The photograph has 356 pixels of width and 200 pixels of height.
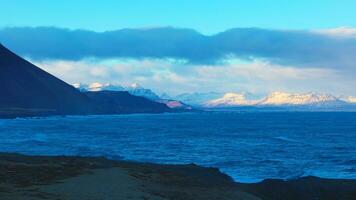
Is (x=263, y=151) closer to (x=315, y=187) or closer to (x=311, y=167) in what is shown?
(x=311, y=167)

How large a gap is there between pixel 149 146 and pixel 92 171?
4192cm

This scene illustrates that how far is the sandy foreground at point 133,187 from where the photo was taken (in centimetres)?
2331

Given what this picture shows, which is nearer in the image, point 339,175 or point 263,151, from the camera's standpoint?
point 339,175

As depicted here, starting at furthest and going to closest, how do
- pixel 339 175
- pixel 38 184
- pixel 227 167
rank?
1. pixel 227 167
2. pixel 339 175
3. pixel 38 184

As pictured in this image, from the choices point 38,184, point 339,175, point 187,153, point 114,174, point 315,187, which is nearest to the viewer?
point 38,184

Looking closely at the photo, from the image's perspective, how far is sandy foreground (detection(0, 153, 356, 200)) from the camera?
23.3 meters

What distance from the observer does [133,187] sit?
26.4 m

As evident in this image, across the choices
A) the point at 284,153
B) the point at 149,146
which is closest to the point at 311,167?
the point at 284,153

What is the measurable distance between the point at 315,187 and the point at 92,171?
1394 cm

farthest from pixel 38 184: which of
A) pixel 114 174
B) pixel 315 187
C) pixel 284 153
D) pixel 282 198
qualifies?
pixel 284 153

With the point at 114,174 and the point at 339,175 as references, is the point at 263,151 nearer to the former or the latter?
the point at 339,175

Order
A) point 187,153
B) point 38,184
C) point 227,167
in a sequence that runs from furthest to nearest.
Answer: point 187,153 → point 227,167 → point 38,184

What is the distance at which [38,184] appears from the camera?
81.4ft

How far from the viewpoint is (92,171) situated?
3170 centimetres
